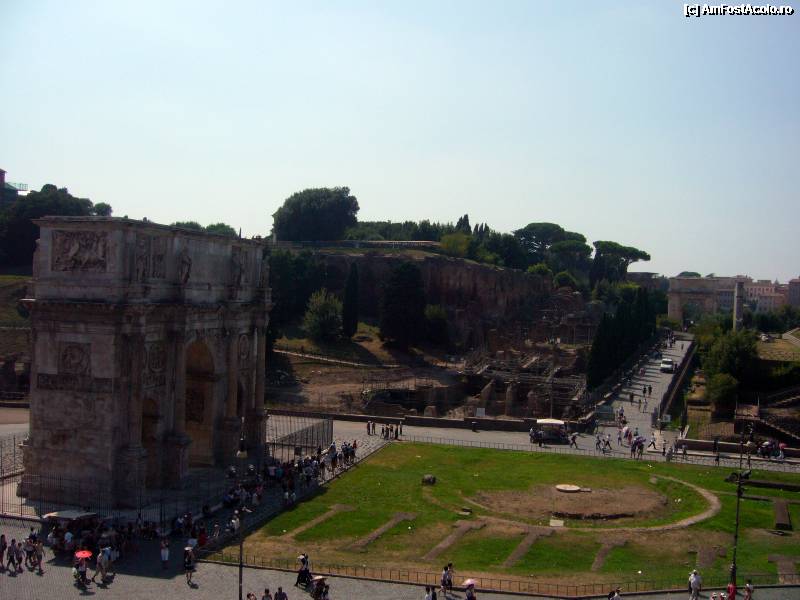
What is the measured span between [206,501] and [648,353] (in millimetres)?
→ 62634

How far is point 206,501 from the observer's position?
103 feet

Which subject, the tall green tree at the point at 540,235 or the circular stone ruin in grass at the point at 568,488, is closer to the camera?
the circular stone ruin in grass at the point at 568,488

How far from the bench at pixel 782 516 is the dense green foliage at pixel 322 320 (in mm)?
46246

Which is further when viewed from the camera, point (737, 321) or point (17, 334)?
point (737, 321)

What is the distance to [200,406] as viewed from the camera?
37.4m

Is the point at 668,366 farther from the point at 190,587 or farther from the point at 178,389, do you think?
the point at 190,587

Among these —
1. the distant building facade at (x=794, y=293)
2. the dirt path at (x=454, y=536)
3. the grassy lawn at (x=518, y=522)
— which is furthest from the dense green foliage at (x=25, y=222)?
the distant building facade at (x=794, y=293)

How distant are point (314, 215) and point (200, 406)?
242ft

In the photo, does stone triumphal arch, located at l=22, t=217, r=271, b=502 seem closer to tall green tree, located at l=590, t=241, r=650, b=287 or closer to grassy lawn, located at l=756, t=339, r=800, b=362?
grassy lawn, located at l=756, t=339, r=800, b=362

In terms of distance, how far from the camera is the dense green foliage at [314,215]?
360 feet

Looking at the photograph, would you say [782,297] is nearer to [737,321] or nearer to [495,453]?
[737,321]

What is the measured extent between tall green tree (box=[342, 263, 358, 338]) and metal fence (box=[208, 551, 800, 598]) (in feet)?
168

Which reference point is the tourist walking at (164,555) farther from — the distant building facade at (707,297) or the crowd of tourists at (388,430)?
the distant building facade at (707,297)

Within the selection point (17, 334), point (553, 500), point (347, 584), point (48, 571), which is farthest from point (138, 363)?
point (17, 334)
